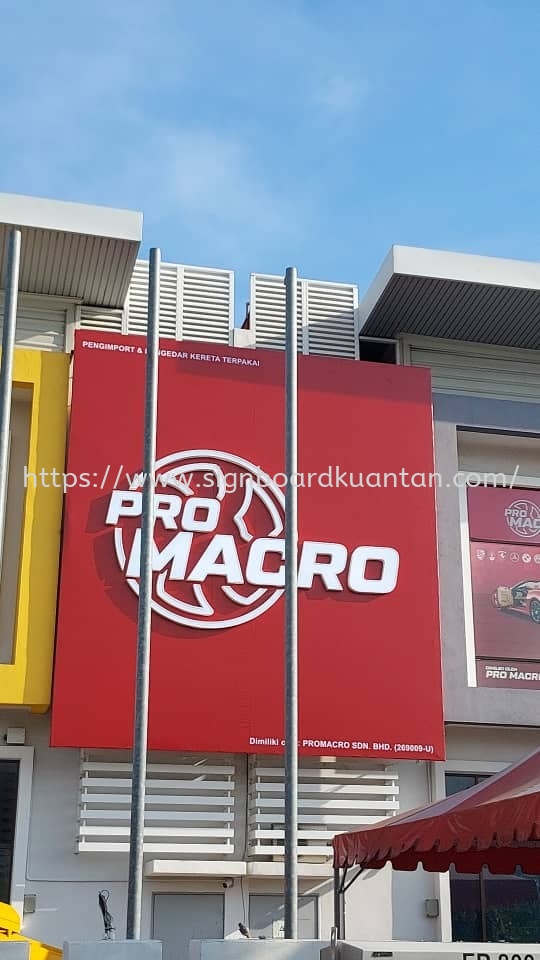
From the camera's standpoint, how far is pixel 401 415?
16.3 meters

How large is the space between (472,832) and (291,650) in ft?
10.7

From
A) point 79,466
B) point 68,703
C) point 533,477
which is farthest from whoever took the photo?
point 533,477

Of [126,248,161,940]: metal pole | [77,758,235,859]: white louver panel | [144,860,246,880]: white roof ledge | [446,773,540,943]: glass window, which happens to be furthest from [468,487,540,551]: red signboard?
[126,248,161,940]: metal pole

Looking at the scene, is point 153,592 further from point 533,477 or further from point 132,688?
point 533,477

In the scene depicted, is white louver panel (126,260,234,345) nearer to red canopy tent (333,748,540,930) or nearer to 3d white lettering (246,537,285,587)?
3d white lettering (246,537,285,587)

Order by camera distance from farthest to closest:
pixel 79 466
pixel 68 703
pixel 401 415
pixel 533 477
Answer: pixel 533 477, pixel 401 415, pixel 79 466, pixel 68 703

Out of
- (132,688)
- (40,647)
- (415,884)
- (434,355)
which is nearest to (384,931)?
(415,884)

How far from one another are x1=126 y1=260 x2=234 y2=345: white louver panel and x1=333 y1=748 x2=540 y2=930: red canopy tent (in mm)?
7439

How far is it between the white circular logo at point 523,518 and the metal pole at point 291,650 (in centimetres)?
569

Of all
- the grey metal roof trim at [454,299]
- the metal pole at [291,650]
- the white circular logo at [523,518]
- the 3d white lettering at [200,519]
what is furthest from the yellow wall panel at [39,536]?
the white circular logo at [523,518]

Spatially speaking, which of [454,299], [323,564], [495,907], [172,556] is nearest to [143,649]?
[172,556]

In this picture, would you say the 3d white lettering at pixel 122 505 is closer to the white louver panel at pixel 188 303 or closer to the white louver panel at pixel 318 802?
the white louver panel at pixel 188 303

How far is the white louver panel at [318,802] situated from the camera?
1428cm

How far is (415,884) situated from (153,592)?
16.0 feet
